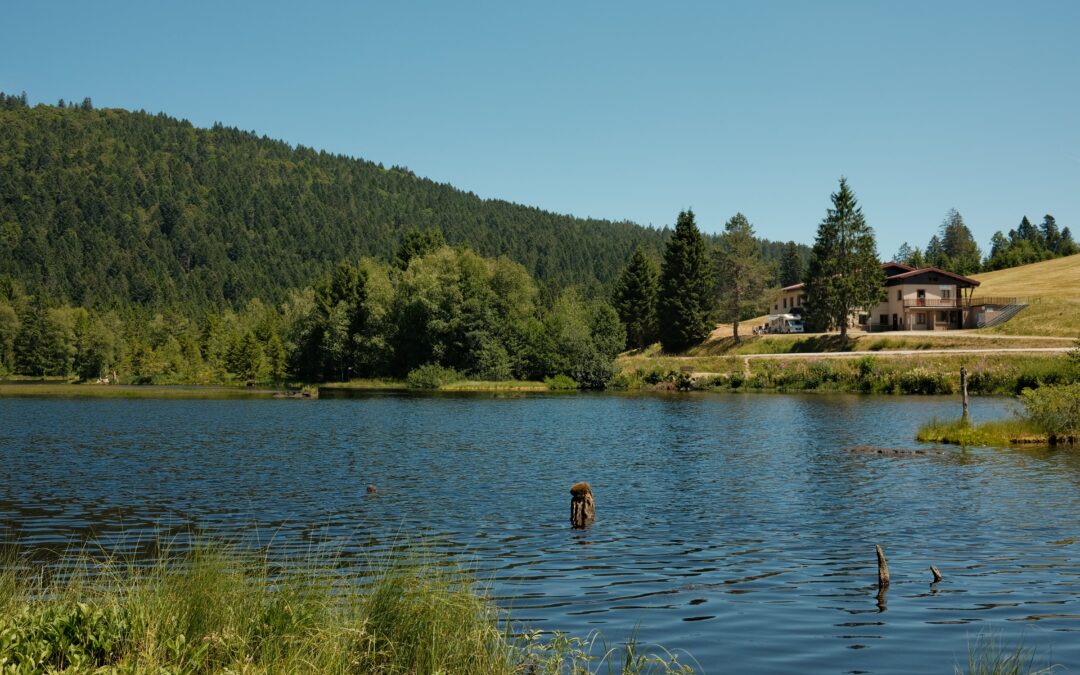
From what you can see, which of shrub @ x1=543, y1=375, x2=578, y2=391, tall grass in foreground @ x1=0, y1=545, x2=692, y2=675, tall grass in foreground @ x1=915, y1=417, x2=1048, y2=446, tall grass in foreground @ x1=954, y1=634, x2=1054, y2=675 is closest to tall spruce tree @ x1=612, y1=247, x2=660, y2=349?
shrub @ x1=543, y1=375, x2=578, y2=391

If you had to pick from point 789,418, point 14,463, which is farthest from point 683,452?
point 14,463

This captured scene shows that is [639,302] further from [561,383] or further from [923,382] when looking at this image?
[923,382]

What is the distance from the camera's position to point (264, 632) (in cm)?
1041

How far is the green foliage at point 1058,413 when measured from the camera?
3703 centimetres

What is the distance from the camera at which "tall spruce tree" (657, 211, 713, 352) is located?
112250 millimetres

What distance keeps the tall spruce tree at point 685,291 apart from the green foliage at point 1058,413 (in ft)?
243

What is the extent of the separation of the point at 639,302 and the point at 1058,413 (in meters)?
92.2

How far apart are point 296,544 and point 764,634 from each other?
11.0m

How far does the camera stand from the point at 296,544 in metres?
19.5

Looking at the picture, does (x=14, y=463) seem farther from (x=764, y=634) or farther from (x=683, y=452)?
(x=764, y=634)

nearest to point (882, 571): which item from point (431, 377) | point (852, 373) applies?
point (852, 373)

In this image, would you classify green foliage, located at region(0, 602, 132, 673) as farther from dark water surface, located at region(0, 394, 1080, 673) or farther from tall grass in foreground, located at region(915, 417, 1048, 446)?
tall grass in foreground, located at region(915, 417, 1048, 446)

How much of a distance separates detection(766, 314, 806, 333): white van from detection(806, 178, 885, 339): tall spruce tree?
11501 millimetres

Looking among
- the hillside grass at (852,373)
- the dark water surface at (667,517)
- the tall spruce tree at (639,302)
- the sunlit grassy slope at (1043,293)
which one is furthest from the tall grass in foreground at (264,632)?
the tall spruce tree at (639,302)
